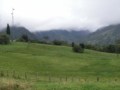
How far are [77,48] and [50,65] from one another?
232 ft

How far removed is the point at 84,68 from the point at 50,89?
3090 inches

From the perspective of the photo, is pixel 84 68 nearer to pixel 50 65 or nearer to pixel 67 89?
pixel 50 65

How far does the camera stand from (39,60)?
13662 centimetres

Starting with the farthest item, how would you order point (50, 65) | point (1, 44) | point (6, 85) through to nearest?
point (1, 44) < point (50, 65) < point (6, 85)

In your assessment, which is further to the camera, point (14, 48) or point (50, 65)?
point (14, 48)

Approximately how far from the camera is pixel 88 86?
42219mm

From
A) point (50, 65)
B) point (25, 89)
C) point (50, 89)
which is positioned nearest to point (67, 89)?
point (50, 89)

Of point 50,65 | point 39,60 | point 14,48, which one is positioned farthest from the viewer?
point 14,48

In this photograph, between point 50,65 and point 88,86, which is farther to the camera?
point 50,65

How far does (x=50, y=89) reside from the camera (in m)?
41.5

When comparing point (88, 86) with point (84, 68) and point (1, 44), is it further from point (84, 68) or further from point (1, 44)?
point (1, 44)

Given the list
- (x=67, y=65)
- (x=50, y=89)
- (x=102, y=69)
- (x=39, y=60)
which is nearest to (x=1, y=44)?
(x=39, y=60)

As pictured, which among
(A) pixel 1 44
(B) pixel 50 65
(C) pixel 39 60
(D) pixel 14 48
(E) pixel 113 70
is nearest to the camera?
(E) pixel 113 70

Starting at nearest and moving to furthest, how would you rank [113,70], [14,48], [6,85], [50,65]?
[6,85] < [113,70] < [50,65] < [14,48]
